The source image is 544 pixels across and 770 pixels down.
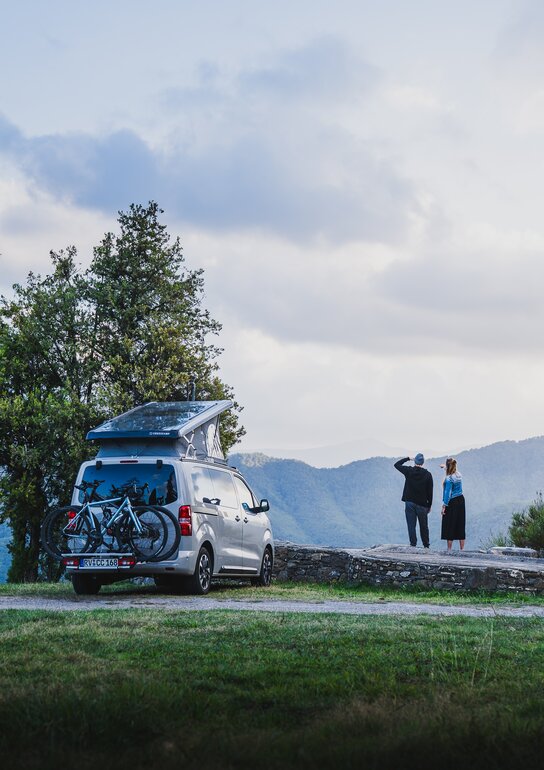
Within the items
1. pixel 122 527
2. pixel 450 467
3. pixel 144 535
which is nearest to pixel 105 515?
pixel 122 527

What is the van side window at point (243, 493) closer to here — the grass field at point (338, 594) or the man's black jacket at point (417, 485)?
the grass field at point (338, 594)

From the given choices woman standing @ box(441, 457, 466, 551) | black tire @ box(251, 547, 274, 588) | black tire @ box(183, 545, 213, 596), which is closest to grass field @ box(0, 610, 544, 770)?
black tire @ box(183, 545, 213, 596)

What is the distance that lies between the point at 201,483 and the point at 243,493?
2.32 meters

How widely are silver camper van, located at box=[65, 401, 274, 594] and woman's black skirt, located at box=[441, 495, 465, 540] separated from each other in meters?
5.59

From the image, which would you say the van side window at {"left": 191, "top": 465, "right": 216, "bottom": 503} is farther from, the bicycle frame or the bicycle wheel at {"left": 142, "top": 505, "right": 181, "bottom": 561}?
the bicycle frame

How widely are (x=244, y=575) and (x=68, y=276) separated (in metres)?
20.0

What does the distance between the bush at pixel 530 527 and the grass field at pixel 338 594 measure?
31.0ft

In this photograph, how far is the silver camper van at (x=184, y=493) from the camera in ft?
47.8

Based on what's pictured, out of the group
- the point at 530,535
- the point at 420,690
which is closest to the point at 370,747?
the point at 420,690

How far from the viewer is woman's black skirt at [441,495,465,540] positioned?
72.5 ft

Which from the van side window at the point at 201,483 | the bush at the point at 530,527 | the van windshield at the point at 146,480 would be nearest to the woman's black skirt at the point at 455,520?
the bush at the point at 530,527

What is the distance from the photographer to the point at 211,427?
58.6 feet

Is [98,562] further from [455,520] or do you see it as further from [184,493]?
[455,520]

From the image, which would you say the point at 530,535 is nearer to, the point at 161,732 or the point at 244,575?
the point at 244,575
